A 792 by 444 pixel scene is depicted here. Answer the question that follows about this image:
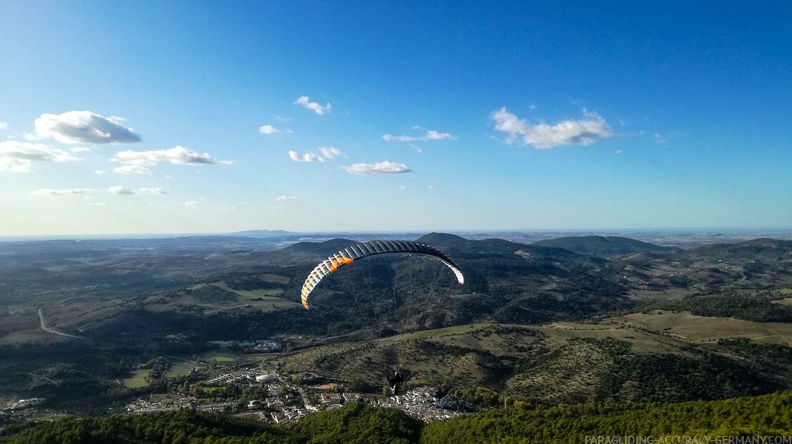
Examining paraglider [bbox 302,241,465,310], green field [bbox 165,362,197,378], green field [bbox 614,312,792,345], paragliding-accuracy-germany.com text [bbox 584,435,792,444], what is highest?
paraglider [bbox 302,241,465,310]

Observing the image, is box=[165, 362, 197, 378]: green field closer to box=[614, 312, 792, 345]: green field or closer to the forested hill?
the forested hill

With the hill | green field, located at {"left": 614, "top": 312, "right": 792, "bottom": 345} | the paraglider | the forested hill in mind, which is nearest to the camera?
the forested hill

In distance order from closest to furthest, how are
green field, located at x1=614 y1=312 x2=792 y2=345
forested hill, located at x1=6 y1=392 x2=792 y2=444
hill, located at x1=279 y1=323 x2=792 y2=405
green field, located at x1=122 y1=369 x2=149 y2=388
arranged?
Result: forested hill, located at x1=6 y1=392 x2=792 y2=444, hill, located at x1=279 y1=323 x2=792 y2=405, green field, located at x1=122 y1=369 x2=149 y2=388, green field, located at x1=614 y1=312 x2=792 y2=345

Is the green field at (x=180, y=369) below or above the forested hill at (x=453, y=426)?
below

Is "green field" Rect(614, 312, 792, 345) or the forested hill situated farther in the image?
"green field" Rect(614, 312, 792, 345)

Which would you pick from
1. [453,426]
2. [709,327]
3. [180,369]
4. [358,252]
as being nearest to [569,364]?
[453,426]

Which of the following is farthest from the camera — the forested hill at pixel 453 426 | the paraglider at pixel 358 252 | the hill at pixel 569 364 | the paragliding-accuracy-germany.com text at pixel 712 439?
the hill at pixel 569 364

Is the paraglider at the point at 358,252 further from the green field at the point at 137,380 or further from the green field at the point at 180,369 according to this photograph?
the green field at the point at 180,369

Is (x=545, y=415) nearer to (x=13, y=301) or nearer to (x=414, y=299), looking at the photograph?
(x=414, y=299)

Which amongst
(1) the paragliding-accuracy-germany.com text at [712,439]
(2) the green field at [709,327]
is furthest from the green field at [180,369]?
A: (2) the green field at [709,327]

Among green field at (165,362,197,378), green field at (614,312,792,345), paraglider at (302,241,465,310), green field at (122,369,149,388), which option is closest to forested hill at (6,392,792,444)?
paraglider at (302,241,465,310)
